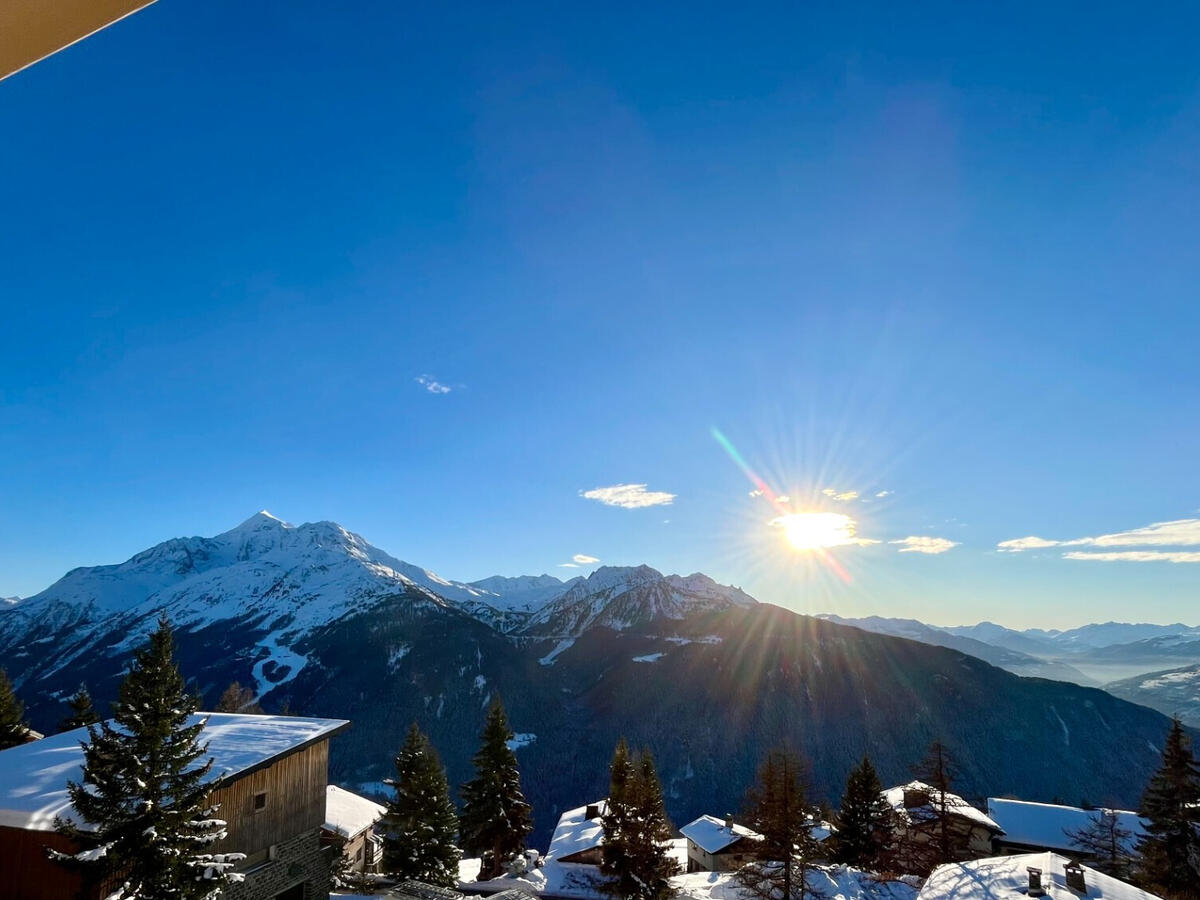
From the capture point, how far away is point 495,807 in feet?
131

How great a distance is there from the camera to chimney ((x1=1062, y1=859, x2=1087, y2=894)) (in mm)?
26219

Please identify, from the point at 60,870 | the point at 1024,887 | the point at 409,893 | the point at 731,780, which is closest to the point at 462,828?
the point at 409,893

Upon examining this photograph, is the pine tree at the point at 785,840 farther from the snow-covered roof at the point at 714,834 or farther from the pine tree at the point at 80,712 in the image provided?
the pine tree at the point at 80,712

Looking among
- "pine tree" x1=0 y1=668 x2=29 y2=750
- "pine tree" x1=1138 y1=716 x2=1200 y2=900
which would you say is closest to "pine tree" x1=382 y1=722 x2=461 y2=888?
"pine tree" x1=0 y1=668 x2=29 y2=750

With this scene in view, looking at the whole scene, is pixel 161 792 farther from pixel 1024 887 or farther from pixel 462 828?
pixel 1024 887

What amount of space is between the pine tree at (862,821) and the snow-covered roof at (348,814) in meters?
34.1

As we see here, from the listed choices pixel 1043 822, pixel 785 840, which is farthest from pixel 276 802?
pixel 1043 822

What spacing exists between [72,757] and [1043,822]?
76.0 metres

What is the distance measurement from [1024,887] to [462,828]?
31387 mm

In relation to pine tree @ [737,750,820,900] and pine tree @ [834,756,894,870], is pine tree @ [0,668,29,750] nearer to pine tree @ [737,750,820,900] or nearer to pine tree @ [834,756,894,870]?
pine tree @ [737,750,820,900]

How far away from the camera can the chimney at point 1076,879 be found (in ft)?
86.0

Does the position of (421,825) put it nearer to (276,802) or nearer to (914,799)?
(276,802)

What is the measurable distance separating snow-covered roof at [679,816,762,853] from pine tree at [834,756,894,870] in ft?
29.9

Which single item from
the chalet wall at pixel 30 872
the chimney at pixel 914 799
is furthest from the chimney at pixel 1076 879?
the chalet wall at pixel 30 872
